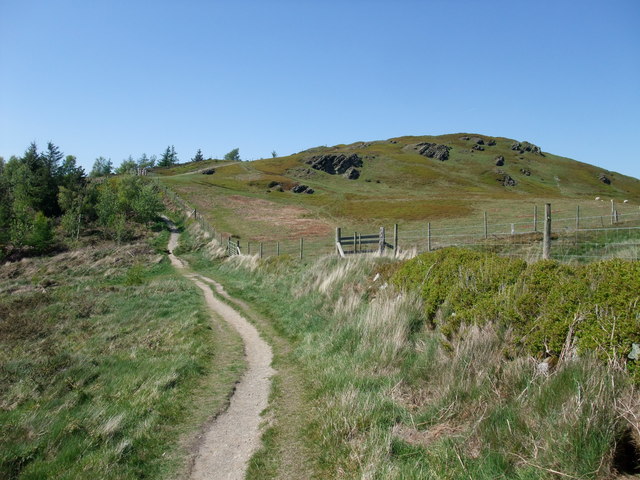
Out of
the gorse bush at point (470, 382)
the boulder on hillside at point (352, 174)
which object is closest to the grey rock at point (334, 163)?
the boulder on hillside at point (352, 174)

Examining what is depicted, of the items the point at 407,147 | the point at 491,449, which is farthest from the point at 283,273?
the point at 407,147

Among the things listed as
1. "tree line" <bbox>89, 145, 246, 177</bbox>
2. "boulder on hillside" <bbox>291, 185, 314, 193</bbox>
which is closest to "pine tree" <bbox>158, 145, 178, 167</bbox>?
"tree line" <bbox>89, 145, 246, 177</bbox>

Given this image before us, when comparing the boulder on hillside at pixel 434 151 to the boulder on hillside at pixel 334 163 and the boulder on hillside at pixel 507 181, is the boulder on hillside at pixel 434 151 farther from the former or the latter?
the boulder on hillside at pixel 334 163

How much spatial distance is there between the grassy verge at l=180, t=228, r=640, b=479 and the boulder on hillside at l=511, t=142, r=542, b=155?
208 metres

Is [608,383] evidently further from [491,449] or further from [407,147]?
[407,147]

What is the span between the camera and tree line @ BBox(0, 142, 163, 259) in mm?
48219

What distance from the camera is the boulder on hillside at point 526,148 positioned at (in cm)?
19000

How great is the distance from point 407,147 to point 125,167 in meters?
119

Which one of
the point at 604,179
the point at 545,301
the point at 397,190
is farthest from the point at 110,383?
the point at 604,179

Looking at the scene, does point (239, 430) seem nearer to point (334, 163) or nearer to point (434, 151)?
point (334, 163)

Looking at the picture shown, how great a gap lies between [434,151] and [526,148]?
54779 millimetres

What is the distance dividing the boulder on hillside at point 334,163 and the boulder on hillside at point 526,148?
9114 centimetres

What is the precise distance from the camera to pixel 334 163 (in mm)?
143875

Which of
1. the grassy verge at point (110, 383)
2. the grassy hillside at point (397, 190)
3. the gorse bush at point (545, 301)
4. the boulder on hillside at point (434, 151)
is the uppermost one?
the boulder on hillside at point (434, 151)
